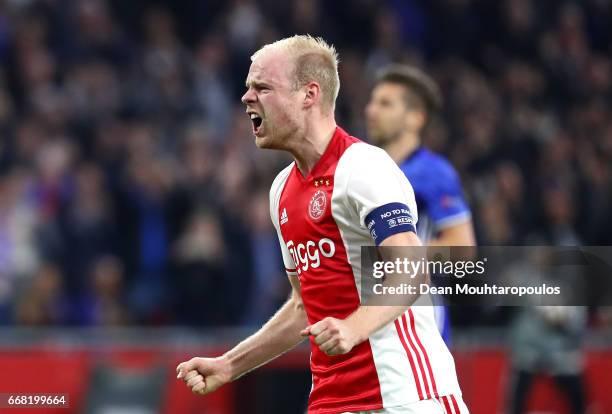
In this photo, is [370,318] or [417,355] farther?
[417,355]

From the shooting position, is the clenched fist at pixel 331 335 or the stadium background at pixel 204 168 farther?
the stadium background at pixel 204 168

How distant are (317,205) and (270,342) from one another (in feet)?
2.19

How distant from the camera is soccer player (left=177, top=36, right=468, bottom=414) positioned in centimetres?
486

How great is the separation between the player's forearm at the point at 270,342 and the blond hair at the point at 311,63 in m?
0.88

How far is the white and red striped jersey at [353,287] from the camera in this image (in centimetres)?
486

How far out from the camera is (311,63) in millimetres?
5078

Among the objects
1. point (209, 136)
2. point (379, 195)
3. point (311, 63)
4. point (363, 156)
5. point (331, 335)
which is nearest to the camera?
point (331, 335)

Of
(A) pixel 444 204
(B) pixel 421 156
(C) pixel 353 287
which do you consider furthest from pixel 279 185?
(B) pixel 421 156

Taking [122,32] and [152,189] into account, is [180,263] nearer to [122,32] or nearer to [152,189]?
[152,189]

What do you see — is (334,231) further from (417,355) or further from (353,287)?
(417,355)

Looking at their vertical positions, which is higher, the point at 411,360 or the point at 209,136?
the point at 209,136

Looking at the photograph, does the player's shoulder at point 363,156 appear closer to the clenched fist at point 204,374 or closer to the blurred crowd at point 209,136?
the clenched fist at point 204,374

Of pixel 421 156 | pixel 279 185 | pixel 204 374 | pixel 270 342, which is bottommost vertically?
pixel 204 374

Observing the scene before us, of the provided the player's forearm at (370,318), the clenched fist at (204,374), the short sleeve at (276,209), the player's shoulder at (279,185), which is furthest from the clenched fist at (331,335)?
the player's shoulder at (279,185)
